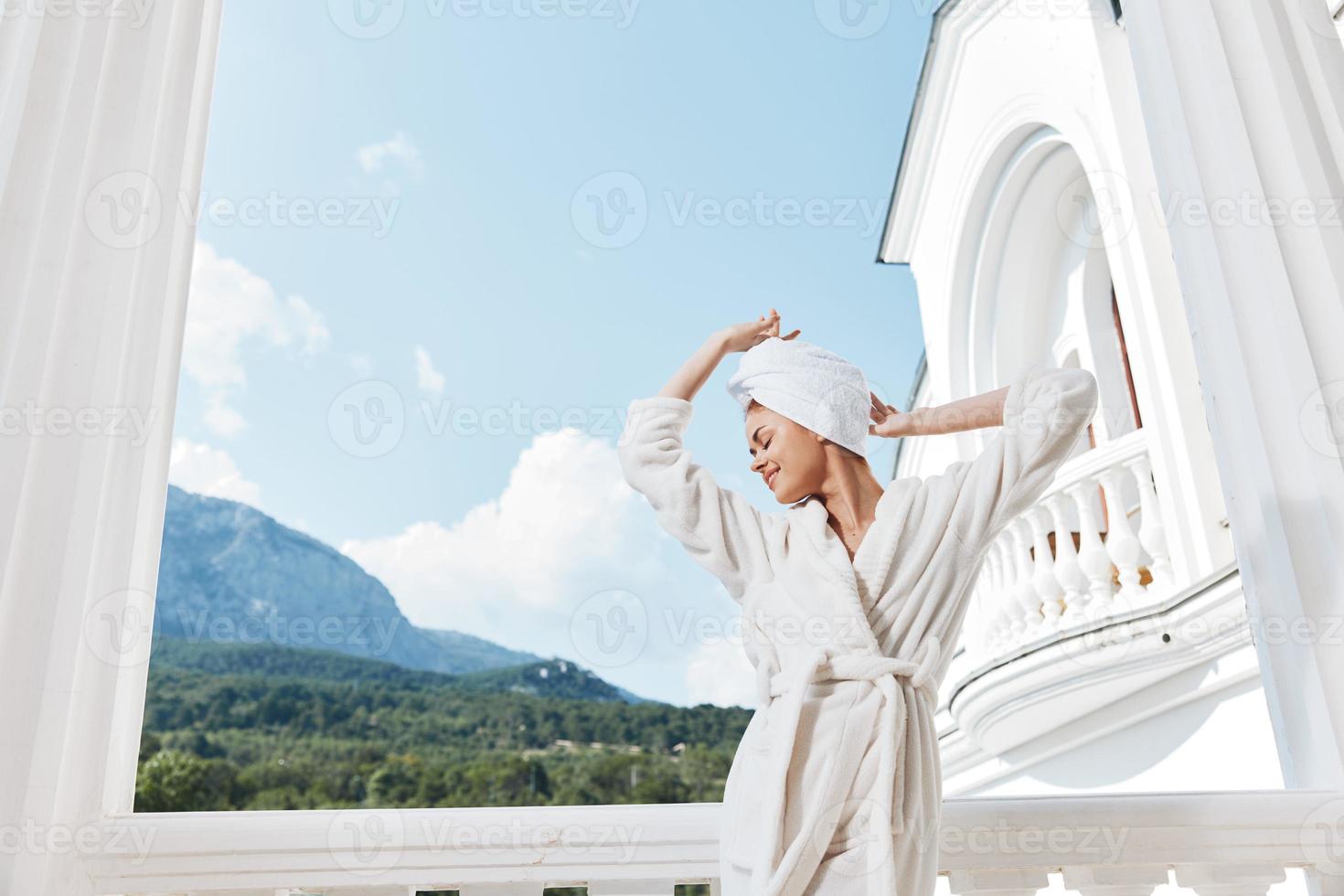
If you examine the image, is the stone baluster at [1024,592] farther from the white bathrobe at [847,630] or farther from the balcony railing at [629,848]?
the white bathrobe at [847,630]

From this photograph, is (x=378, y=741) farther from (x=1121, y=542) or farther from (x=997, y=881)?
(x=997, y=881)

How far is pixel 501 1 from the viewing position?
1359cm

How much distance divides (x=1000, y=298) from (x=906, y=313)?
30.7 ft

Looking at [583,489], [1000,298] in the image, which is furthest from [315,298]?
[1000,298]

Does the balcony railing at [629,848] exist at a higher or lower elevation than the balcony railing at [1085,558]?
lower

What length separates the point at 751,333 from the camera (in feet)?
4.98

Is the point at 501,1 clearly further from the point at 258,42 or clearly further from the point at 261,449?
the point at 261,449

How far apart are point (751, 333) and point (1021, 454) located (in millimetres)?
417

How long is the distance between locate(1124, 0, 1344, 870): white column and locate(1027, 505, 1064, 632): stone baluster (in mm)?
2388

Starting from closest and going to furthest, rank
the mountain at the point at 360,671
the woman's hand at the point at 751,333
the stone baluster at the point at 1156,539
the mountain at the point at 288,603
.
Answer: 1. the woman's hand at the point at 751,333
2. the stone baluster at the point at 1156,539
3. the mountain at the point at 360,671
4. the mountain at the point at 288,603

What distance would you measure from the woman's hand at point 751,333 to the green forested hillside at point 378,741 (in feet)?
37.1

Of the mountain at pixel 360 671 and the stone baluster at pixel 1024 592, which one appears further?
the mountain at pixel 360 671

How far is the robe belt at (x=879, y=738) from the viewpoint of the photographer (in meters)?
1.17

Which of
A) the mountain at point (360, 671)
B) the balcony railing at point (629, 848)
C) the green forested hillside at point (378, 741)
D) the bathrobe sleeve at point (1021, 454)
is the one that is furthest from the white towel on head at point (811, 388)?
the mountain at point (360, 671)
